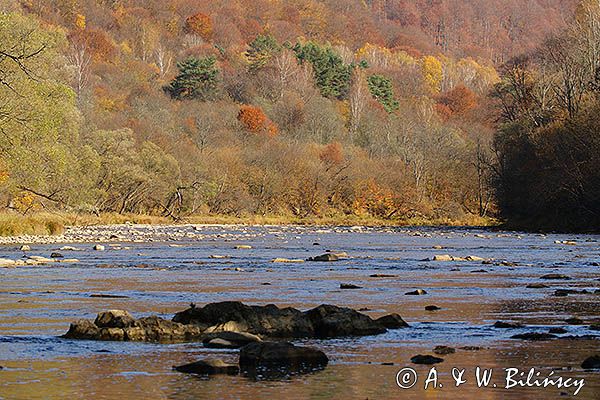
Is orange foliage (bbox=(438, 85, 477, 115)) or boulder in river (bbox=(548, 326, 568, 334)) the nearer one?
boulder in river (bbox=(548, 326, 568, 334))

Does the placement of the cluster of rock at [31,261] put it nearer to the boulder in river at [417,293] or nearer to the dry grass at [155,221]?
the boulder in river at [417,293]

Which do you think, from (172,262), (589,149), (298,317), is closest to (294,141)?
(589,149)

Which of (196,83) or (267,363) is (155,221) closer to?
(267,363)

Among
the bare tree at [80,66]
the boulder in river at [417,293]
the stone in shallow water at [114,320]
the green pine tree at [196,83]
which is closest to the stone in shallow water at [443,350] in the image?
the stone in shallow water at [114,320]

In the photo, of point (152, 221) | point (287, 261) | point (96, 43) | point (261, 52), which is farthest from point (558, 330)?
point (96, 43)

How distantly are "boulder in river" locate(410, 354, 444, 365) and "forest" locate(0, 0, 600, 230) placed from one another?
23609 mm

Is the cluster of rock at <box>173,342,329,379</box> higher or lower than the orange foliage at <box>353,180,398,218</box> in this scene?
lower

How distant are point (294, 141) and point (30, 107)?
70786 mm

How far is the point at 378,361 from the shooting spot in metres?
12.4

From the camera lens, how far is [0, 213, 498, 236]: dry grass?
5029 cm

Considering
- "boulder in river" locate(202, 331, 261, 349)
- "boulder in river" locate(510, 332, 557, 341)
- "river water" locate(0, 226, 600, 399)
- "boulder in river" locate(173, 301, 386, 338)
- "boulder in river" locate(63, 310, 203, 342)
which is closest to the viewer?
"river water" locate(0, 226, 600, 399)

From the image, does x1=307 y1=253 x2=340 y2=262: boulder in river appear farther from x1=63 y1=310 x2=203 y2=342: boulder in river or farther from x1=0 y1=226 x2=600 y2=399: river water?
x1=63 y1=310 x2=203 y2=342: boulder in river

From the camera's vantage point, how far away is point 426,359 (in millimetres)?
12352

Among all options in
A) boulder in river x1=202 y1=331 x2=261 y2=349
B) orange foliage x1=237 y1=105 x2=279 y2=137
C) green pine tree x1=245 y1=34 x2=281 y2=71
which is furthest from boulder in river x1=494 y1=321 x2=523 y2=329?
green pine tree x1=245 y1=34 x2=281 y2=71
